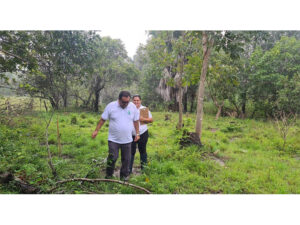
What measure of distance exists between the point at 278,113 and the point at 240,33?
2.18 metres

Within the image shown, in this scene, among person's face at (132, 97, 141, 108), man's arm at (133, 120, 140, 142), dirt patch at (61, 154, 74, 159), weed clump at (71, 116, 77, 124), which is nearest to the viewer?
man's arm at (133, 120, 140, 142)

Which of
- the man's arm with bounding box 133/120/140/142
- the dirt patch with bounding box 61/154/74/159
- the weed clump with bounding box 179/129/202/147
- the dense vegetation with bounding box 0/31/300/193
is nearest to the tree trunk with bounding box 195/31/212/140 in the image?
the dense vegetation with bounding box 0/31/300/193

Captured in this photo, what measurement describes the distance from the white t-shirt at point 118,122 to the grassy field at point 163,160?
54 cm

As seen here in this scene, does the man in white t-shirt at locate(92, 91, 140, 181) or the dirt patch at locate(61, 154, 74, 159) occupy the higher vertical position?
the man in white t-shirt at locate(92, 91, 140, 181)

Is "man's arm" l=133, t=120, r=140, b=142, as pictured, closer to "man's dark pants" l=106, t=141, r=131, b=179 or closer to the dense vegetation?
"man's dark pants" l=106, t=141, r=131, b=179

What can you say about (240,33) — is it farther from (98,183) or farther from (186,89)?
(186,89)

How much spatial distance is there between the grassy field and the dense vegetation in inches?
0.6

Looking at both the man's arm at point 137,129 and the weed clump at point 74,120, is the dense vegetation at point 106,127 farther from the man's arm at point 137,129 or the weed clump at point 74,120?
the man's arm at point 137,129

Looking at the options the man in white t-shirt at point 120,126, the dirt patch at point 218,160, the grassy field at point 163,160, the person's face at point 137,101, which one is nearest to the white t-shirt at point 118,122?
the man in white t-shirt at point 120,126

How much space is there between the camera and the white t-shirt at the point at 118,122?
8.55ft

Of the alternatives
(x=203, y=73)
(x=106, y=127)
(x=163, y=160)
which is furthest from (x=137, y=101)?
(x=203, y=73)

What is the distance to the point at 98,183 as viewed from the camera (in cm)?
265

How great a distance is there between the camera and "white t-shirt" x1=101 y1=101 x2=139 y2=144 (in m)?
2.61

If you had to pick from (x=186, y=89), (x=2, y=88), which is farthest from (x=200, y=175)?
(x=186, y=89)
